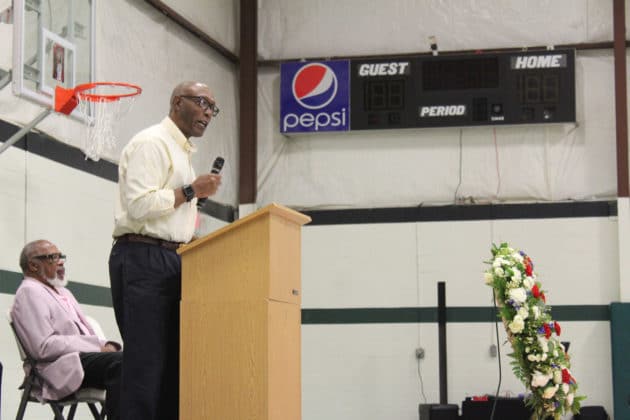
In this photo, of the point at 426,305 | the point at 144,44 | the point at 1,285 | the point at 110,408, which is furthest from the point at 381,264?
the point at 110,408

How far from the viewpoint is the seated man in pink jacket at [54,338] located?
16.5 feet

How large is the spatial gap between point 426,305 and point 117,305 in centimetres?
619

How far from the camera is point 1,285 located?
19.4 feet

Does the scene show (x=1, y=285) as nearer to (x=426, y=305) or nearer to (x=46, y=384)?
(x=46, y=384)

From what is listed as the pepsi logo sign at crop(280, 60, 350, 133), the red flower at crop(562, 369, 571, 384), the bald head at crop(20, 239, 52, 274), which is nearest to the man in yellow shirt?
the bald head at crop(20, 239, 52, 274)

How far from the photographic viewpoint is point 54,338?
515 centimetres

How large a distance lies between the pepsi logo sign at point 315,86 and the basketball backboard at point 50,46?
13.8 feet

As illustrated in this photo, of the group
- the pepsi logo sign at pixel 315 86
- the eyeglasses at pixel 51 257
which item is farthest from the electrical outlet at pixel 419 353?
the eyeglasses at pixel 51 257

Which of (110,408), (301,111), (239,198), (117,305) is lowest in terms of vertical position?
(110,408)

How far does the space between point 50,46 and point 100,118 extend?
0.76 meters

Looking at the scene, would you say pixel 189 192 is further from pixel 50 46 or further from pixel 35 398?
pixel 50 46

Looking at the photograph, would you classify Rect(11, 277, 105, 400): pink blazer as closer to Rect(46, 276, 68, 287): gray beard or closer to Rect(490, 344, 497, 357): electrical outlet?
Rect(46, 276, 68, 287): gray beard

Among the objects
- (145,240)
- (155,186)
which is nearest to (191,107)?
(155,186)

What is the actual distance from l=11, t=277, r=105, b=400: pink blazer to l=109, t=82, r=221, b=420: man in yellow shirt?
1.51m
